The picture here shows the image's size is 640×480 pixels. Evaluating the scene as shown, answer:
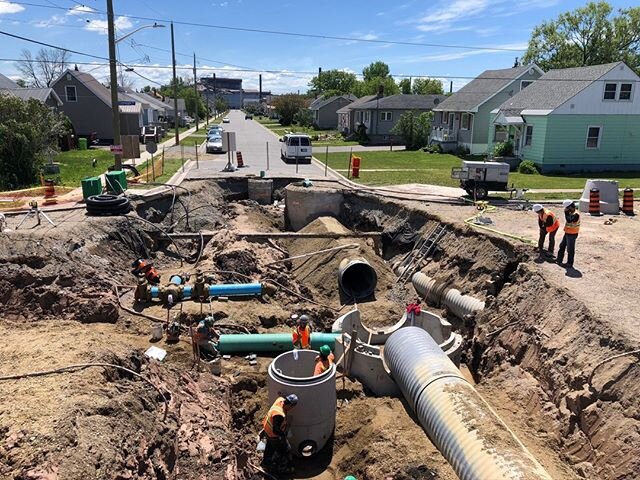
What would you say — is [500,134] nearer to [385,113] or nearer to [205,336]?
[385,113]

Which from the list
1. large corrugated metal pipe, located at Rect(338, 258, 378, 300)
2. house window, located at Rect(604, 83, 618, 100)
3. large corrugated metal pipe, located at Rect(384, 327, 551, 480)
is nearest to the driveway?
large corrugated metal pipe, located at Rect(338, 258, 378, 300)

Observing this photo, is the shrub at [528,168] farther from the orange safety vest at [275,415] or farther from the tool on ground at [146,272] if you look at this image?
the orange safety vest at [275,415]

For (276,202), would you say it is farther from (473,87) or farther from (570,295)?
(473,87)

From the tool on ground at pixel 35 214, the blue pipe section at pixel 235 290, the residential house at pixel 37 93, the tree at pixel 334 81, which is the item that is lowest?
the blue pipe section at pixel 235 290

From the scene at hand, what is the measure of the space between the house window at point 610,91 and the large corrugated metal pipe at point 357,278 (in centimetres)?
2339

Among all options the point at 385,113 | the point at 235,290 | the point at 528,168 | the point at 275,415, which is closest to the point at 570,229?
the point at 275,415

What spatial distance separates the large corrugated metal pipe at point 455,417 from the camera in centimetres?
729

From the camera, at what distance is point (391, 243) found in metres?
19.5

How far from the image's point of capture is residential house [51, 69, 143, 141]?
4788cm

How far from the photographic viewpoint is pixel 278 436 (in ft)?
28.1

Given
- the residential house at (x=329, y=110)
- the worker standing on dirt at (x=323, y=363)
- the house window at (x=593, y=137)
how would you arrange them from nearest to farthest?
1. the worker standing on dirt at (x=323, y=363)
2. the house window at (x=593, y=137)
3. the residential house at (x=329, y=110)

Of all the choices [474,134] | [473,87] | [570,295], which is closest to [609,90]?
[474,134]

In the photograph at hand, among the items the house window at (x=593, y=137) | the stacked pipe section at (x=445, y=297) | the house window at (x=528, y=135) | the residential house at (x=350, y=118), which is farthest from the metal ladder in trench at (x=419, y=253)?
the residential house at (x=350, y=118)

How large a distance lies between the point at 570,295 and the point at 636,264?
3.49 metres
